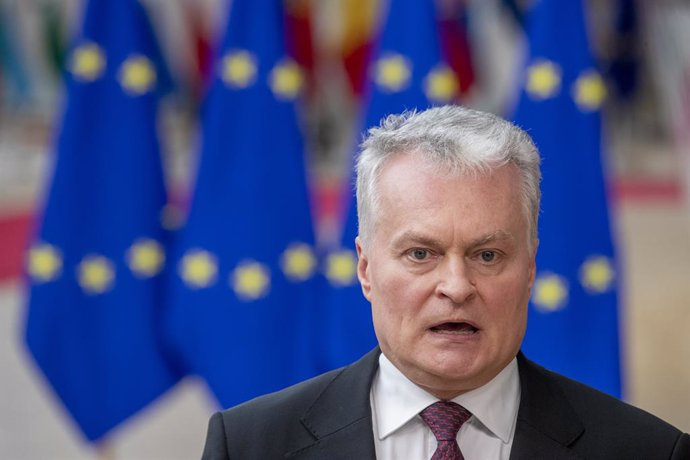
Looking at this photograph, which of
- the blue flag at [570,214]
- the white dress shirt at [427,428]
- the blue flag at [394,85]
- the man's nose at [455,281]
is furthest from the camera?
the blue flag at [394,85]

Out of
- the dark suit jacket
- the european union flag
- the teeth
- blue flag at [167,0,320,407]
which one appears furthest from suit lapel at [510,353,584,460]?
Answer: the european union flag

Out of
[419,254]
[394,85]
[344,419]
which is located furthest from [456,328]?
[394,85]

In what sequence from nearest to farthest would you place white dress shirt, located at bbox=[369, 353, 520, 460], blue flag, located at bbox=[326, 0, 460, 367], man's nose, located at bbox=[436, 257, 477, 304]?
man's nose, located at bbox=[436, 257, 477, 304] → white dress shirt, located at bbox=[369, 353, 520, 460] → blue flag, located at bbox=[326, 0, 460, 367]

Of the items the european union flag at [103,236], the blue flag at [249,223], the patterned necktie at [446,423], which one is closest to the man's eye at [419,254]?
the patterned necktie at [446,423]

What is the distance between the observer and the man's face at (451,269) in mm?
1506

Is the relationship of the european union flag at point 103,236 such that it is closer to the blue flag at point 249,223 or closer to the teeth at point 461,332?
the blue flag at point 249,223

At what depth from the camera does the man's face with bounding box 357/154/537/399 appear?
1.51 m

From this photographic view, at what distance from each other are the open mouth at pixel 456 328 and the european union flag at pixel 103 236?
2.60m

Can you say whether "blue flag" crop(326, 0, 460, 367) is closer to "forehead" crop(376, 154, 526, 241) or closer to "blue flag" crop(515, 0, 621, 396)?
"blue flag" crop(515, 0, 621, 396)

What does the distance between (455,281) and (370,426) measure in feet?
0.92

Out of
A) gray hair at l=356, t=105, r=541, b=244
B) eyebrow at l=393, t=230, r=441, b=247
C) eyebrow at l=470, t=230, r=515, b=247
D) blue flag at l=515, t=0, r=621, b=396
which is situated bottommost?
blue flag at l=515, t=0, r=621, b=396

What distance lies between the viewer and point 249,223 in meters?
3.91

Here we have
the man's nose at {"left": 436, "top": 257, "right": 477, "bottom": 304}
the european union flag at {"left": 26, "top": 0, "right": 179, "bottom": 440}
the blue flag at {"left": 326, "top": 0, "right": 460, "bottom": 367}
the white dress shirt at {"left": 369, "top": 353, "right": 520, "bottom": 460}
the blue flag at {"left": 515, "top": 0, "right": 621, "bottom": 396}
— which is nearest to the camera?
the man's nose at {"left": 436, "top": 257, "right": 477, "bottom": 304}

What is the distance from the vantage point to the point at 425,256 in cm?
154
